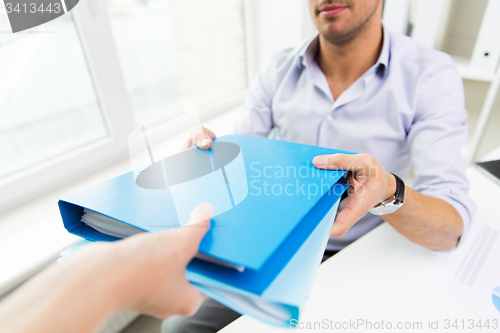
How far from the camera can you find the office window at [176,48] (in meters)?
0.77

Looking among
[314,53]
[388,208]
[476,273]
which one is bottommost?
[476,273]

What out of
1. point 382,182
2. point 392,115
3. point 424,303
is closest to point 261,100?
point 392,115

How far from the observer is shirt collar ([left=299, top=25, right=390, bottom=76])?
798 millimetres

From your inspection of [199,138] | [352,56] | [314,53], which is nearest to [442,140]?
[352,56]

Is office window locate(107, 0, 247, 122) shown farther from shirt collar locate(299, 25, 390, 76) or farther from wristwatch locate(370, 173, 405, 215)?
wristwatch locate(370, 173, 405, 215)

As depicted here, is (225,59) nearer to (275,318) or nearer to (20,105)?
(20,105)

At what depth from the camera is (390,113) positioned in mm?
781

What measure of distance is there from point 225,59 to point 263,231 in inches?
52.4

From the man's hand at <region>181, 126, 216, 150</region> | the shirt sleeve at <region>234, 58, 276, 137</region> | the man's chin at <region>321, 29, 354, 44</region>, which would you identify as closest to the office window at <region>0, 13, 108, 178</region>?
the man's hand at <region>181, 126, 216, 150</region>

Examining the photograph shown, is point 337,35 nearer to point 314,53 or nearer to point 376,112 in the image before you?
point 314,53

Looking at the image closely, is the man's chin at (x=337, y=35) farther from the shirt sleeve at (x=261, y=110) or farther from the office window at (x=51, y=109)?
the office window at (x=51, y=109)

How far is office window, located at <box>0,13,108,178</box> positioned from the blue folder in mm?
243

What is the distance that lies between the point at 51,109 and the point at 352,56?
892 mm

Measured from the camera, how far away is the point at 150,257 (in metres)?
0.26
